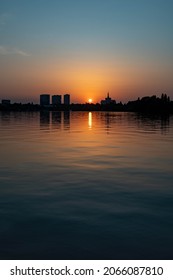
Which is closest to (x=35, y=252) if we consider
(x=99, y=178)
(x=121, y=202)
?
(x=121, y=202)

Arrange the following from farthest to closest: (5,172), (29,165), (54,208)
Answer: (29,165) → (5,172) → (54,208)

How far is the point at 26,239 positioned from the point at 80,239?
1.59 meters

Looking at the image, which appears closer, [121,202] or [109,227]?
[109,227]

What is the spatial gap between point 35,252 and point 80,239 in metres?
1.47

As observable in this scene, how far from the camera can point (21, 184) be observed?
16906mm

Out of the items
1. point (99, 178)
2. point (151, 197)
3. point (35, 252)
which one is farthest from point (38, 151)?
point (35, 252)

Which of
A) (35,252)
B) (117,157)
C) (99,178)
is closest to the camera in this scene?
(35,252)

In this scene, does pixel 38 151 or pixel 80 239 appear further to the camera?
pixel 38 151

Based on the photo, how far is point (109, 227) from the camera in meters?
10.8

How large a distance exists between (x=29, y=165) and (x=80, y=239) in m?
13.3
